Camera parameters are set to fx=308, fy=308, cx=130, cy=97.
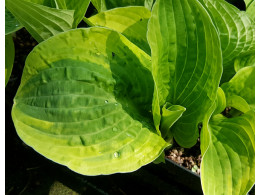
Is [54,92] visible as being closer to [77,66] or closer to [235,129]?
[77,66]

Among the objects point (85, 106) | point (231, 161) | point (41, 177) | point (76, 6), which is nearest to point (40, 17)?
point (76, 6)

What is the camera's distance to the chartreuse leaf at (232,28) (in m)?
0.66

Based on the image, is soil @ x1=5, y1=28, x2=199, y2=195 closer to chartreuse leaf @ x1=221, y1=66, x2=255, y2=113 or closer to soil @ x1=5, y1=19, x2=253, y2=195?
soil @ x1=5, y1=19, x2=253, y2=195

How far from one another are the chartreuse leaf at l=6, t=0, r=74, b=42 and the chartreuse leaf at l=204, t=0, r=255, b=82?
303 mm

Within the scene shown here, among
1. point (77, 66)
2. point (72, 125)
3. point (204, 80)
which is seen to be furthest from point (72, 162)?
point (204, 80)

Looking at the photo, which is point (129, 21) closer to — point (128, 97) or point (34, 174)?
point (128, 97)

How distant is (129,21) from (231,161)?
352 millimetres

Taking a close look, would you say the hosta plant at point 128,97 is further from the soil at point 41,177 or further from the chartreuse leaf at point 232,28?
the soil at point 41,177

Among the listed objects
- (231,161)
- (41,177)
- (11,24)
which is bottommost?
(41,177)

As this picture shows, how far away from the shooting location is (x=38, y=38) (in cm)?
68

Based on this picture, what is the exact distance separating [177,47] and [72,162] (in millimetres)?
279

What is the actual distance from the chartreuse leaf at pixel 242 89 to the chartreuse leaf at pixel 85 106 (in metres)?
0.23

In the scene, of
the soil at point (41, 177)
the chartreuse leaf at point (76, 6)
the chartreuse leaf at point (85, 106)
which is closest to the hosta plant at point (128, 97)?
the chartreuse leaf at point (85, 106)

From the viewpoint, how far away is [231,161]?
578 mm
